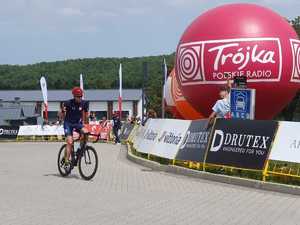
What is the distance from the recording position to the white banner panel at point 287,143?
10844 millimetres

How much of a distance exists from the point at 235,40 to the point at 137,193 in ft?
23.5

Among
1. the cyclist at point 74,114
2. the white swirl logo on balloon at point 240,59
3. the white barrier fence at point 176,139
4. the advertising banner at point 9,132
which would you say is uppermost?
the white swirl logo on balloon at point 240,59

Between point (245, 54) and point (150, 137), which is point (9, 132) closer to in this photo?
point (150, 137)

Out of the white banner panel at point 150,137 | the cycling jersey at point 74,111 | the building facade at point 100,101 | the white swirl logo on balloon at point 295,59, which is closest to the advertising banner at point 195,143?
the white banner panel at point 150,137

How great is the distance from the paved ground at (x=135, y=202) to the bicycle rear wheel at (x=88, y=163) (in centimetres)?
17

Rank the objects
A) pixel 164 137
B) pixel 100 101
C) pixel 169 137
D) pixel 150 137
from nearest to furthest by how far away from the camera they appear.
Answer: pixel 169 137
pixel 164 137
pixel 150 137
pixel 100 101

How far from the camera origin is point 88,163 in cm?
1272

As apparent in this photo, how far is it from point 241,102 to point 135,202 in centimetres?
571

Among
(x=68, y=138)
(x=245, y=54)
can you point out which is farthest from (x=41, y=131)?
(x=68, y=138)

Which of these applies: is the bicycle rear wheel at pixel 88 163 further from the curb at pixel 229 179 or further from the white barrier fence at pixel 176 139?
the white barrier fence at pixel 176 139

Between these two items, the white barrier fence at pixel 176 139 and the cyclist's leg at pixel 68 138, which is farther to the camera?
the cyclist's leg at pixel 68 138

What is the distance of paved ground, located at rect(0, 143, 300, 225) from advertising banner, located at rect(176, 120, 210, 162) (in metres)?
0.67

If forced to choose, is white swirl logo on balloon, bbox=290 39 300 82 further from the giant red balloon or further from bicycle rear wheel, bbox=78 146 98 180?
bicycle rear wheel, bbox=78 146 98 180

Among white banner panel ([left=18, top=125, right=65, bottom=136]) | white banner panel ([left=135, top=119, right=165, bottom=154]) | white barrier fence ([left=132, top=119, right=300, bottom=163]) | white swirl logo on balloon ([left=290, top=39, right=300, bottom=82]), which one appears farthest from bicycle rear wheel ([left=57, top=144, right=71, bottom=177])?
white banner panel ([left=18, top=125, right=65, bottom=136])
